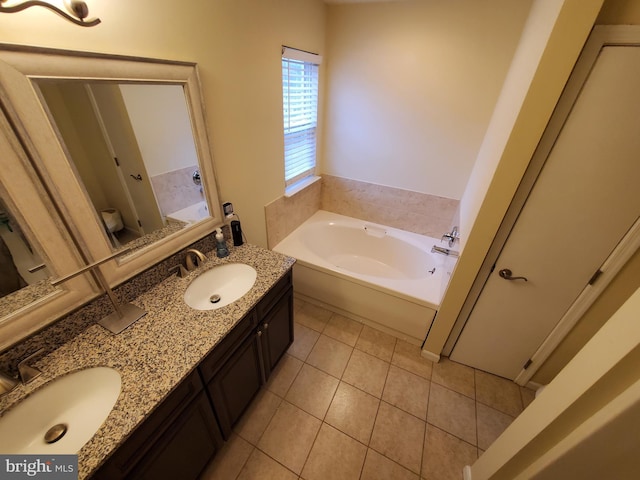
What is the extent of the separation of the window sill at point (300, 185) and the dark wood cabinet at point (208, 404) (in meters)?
0.99

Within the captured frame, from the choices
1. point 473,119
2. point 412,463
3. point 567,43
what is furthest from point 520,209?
point 412,463

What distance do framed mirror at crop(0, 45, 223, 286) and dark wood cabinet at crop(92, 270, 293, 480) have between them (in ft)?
1.81

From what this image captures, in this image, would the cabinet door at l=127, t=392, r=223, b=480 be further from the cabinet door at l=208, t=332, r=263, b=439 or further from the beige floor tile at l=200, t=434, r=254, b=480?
the beige floor tile at l=200, t=434, r=254, b=480

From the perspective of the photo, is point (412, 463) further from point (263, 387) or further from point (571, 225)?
point (571, 225)

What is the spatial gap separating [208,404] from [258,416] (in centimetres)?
56

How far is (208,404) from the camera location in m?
1.10

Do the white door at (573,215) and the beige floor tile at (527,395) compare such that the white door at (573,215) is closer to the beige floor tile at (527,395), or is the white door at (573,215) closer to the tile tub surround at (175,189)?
the beige floor tile at (527,395)

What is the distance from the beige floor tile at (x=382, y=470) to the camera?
1.31 metres

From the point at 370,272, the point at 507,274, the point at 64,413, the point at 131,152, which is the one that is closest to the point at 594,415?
the point at 507,274

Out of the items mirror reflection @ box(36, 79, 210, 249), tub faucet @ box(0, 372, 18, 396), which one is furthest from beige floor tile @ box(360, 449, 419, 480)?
mirror reflection @ box(36, 79, 210, 249)

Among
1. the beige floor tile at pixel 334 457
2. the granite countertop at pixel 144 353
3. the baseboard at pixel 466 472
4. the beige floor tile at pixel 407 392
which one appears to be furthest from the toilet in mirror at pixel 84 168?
the baseboard at pixel 466 472

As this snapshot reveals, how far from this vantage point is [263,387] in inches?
65.6

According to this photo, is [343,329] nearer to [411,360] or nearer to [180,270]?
[411,360]

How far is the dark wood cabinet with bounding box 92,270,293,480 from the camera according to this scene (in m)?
0.82
